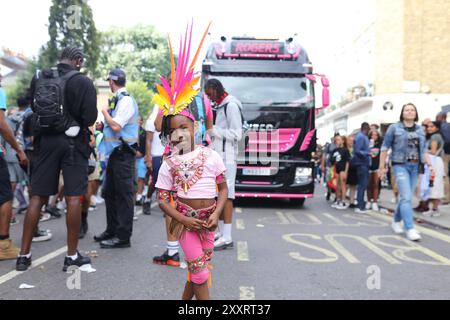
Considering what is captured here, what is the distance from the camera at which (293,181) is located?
33.7ft

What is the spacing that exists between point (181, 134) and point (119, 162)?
2.73 metres

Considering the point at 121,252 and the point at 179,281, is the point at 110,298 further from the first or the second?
the point at 121,252

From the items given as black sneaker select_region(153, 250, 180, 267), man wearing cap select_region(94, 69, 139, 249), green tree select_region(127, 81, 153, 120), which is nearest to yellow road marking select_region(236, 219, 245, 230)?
man wearing cap select_region(94, 69, 139, 249)

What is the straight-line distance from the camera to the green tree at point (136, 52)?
161ft

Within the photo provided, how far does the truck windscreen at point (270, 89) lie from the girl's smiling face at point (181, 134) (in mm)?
7133

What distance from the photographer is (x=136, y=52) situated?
164ft

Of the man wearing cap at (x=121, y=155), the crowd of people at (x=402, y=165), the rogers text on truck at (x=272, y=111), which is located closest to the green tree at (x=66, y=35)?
the rogers text on truck at (x=272, y=111)

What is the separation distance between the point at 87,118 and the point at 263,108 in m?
5.99

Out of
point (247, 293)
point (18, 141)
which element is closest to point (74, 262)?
A: point (247, 293)

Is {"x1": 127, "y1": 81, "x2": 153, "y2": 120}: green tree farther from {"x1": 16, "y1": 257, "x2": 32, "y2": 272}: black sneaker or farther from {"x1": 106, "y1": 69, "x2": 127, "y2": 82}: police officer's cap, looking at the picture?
{"x1": 16, "y1": 257, "x2": 32, "y2": 272}: black sneaker

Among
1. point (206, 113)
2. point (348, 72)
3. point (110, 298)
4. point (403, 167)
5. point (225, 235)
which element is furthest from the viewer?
point (348, 72)

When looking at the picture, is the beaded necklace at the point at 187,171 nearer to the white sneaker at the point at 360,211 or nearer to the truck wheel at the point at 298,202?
the white sneaker at the point at 360,211

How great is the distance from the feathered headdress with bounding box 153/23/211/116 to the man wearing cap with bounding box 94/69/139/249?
7.33 feet

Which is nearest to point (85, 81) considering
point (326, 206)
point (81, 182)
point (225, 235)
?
point (81, 182)
